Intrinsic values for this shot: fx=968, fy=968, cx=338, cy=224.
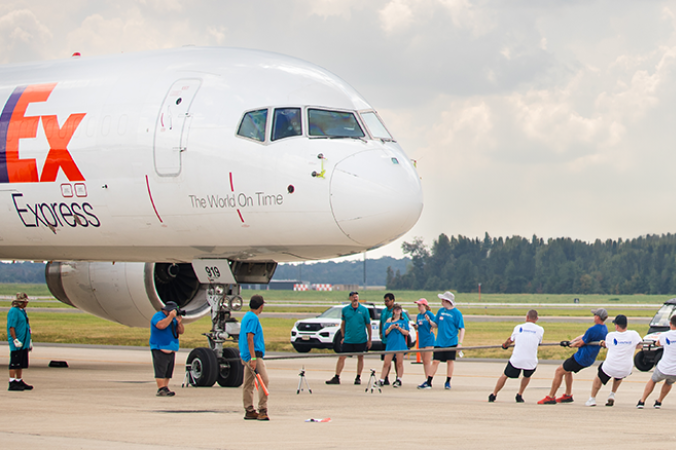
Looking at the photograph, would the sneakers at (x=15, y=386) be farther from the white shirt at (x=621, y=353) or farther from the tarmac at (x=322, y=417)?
the white shirt at (x=621, y=353)

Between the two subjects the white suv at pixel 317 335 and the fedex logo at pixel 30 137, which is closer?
the fedex logo at pixel 30 137

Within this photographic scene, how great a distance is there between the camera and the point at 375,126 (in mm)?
16250

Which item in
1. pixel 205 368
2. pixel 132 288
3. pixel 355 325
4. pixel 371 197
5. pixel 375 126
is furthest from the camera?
pixel 132 288

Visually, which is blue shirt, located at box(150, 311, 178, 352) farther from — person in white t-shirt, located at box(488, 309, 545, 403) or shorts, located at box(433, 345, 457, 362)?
shorts, located at box(433, 345, 457, 362)

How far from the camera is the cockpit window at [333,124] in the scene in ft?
51.1

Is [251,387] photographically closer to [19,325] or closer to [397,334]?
[19,325]

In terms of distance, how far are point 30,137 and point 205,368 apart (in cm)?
524

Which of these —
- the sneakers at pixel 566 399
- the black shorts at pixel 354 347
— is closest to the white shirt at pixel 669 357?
the sneakers at pixel 566 399

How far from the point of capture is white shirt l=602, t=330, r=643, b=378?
52.3 ft

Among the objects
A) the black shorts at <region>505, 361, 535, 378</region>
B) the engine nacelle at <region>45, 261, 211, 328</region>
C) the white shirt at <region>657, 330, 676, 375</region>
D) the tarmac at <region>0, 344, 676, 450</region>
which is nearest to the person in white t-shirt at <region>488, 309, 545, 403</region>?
the black shorts at <region>505, 361, 535, 378</region>

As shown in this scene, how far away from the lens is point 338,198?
14867 mm

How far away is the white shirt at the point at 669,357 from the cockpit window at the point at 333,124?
607cm

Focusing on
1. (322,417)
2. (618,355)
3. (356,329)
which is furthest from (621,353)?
(356,329)

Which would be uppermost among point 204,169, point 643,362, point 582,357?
point 204,169
